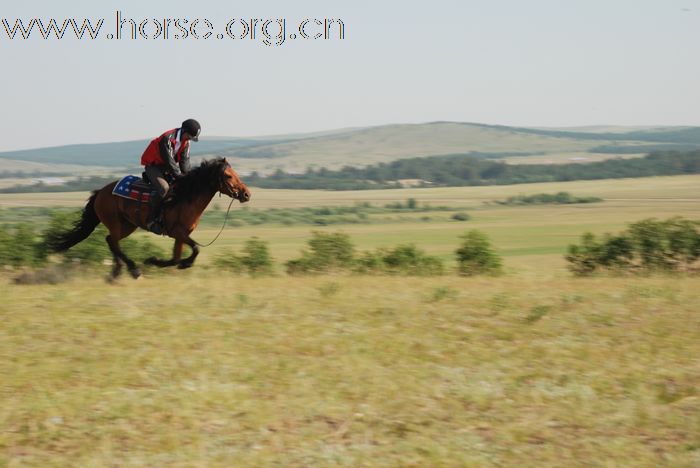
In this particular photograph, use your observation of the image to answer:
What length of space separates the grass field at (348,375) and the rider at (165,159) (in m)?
1.46

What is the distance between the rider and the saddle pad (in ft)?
0.69

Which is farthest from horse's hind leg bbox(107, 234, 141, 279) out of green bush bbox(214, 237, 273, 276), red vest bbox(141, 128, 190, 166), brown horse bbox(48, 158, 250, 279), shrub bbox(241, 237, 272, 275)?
shrub bbox(241, 237, 272, 275)

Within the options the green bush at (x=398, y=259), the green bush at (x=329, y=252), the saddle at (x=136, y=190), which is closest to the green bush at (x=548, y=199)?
the green bush at (x=398, y=259)

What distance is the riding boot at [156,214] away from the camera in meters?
15.9

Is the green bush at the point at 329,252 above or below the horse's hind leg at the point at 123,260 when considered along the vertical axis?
below

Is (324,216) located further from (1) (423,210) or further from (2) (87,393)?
(2) (87,393)

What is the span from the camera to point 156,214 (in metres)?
15.9

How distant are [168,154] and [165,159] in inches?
5.9

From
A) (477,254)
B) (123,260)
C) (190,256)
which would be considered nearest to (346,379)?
(190,256)

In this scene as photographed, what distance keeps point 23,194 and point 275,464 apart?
141049mm

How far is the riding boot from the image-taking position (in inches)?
624

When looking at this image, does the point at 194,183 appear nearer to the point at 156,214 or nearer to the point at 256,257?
the point at 156,214

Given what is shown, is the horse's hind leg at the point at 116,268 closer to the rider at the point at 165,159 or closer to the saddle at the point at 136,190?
the rider at the point at 165,159

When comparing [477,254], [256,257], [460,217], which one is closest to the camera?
[477,254]
